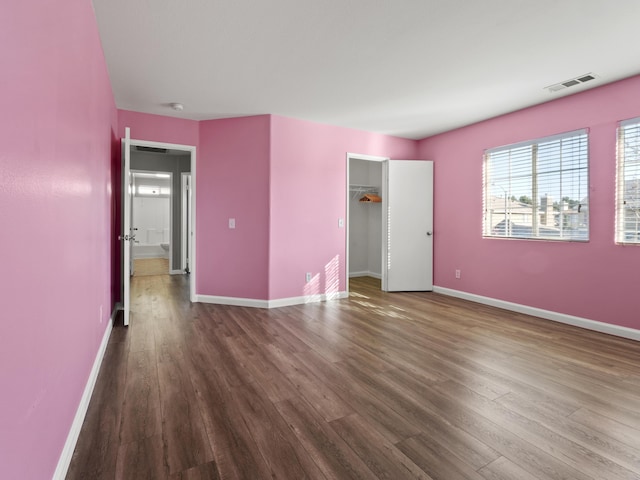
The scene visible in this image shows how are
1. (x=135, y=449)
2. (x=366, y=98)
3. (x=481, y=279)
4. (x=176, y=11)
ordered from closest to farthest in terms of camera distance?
(x=135, y=449), (x=176, y=11), (x=366, y=98), (x=481, y=279)

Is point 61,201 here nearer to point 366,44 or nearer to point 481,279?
point 366,44

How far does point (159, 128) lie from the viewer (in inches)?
163

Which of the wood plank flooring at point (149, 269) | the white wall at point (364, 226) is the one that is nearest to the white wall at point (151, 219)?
the wood plank flooring at point (149, 269)

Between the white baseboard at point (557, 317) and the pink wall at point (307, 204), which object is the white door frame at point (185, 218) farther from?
the white baseboard at point (557, 317)

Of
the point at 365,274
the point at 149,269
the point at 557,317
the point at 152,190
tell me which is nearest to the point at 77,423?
the point at 557,317

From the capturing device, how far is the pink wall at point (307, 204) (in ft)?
13.8

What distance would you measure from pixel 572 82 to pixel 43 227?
14.1 feet

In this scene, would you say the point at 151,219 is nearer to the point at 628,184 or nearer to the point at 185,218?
the point at 185,218

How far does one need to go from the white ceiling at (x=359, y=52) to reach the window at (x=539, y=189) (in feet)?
1.81

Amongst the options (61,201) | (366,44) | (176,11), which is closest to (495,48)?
(366,44)

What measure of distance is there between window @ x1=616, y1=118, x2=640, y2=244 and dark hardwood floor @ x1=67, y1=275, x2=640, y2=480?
1049 millimetres

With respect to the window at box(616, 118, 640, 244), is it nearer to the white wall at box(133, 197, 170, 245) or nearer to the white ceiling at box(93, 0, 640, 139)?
the white ceiling at box(93, 0, 640, 139)

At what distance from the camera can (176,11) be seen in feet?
7.09

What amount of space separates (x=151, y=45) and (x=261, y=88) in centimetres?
108
